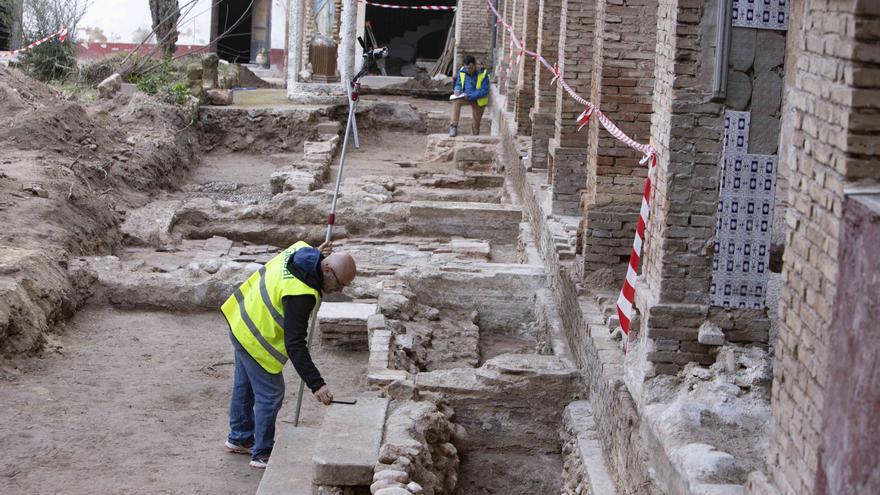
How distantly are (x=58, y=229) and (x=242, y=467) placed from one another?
5356 millimetres

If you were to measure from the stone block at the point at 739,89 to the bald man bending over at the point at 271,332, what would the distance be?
2.36 metres

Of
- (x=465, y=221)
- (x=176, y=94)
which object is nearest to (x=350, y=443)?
(x=465, y=221)

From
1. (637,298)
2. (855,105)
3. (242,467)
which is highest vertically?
(855,105)

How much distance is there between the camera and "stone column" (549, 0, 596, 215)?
1152cm

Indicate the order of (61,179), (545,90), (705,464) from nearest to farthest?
(705,464) < (61,179) < (545,90)

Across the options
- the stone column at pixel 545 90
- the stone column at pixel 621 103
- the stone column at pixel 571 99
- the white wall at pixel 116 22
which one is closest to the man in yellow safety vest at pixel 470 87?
the stone column at pixel 545 90

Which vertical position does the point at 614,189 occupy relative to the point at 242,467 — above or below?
above

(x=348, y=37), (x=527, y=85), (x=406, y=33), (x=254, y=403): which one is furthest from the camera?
(x=406, y=33)

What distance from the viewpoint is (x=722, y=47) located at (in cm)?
629

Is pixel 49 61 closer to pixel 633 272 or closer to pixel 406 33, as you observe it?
pixel 406 33

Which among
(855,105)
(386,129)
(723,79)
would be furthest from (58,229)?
(386,129)

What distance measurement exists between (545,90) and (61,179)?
19.5ft

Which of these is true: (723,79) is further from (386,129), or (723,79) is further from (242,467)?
(386,129)

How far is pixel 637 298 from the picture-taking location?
6988 mm
